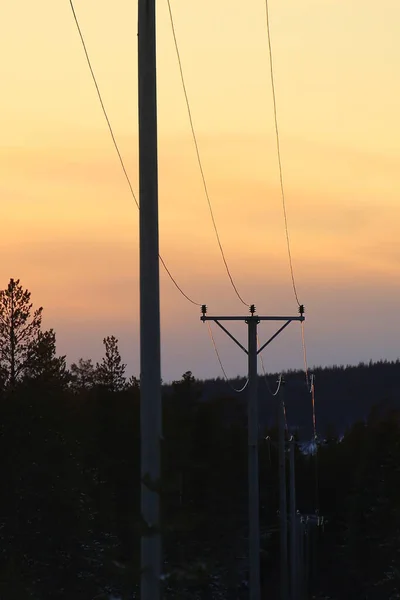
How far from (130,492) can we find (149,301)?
54.0 metres

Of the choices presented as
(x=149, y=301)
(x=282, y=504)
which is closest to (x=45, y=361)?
(x=282, y=504)

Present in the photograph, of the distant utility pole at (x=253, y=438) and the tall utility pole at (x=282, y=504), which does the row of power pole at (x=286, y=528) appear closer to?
the tall utility pole at (x=282, y=504)

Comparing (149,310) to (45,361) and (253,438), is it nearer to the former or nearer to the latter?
(253,438)

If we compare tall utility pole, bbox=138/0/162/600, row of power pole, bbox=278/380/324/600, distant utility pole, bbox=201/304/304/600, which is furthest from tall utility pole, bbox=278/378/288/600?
tall utility pole, bbox=138/0/162/600

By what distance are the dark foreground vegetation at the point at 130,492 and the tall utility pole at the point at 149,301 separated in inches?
7.3

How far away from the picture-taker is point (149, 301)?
12531 mm

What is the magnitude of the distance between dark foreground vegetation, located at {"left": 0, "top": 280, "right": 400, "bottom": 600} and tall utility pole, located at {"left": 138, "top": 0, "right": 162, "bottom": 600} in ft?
0.61

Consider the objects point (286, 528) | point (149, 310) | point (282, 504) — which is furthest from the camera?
point (286, 528)

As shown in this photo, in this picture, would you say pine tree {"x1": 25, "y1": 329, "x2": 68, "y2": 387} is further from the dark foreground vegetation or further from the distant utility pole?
the distant utility pole

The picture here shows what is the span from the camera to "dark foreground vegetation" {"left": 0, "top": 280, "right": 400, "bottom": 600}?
139 ft

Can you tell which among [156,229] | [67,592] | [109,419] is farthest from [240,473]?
[156,229]

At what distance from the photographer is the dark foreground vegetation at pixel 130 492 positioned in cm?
4231

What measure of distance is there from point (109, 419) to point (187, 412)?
1301cm

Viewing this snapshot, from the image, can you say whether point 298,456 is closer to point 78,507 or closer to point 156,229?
point 78,507
